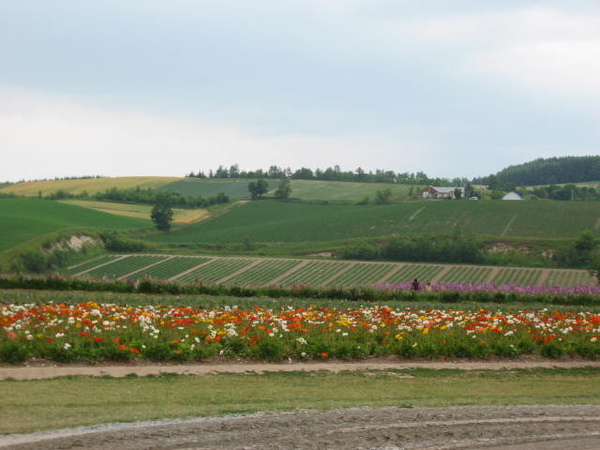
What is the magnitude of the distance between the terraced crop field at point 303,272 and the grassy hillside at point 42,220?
37.3 feet

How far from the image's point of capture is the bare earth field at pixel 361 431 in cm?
967

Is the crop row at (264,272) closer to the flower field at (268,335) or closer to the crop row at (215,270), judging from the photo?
the crop row at (215,270)

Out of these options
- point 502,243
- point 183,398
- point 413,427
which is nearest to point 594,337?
point 413,427

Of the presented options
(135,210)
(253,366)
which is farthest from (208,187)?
(253,366)

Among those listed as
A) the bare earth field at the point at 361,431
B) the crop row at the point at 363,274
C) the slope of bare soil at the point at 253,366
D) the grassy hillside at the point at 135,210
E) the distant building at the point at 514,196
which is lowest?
the crop row at the point at 363,274

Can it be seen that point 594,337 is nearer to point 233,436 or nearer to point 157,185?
point 233,436

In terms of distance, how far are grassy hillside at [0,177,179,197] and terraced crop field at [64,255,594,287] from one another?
7937 centimetres

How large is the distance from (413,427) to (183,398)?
4276mm

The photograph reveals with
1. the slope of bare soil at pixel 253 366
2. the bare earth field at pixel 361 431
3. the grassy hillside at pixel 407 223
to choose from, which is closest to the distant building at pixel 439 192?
the grassy hillside at pixel 407 223

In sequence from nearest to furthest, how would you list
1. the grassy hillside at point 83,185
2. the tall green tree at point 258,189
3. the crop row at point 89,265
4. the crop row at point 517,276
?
the crop row at point 517,276
the crop row at point 89,265
the tall green tree at point 258,189
the grassy hillside at point 83,185

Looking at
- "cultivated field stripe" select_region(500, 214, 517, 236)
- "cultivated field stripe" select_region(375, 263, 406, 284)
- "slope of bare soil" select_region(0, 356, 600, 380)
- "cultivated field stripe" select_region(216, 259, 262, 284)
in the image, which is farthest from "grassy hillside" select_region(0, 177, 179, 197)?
"slope of bare soil" select_region(0, 356, 600, 380)

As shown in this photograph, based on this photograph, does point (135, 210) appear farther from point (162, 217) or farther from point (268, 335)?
point (268, 335)

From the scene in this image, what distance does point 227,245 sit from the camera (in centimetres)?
9019

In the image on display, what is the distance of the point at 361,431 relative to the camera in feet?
34.5
